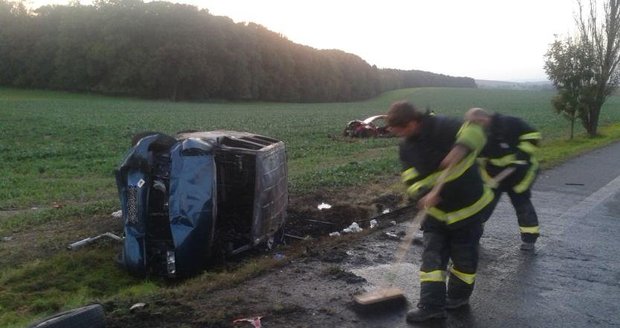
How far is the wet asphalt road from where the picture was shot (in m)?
4.81

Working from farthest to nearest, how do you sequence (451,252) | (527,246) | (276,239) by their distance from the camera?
(276,239), (527,246), (451,252)

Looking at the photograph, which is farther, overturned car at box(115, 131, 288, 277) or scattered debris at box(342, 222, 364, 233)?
scattered debris at box(342, 222, 364, 233)

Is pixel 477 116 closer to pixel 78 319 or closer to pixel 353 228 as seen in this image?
pixel 353 228

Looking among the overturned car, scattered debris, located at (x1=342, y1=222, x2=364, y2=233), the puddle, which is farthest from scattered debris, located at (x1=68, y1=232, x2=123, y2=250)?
the puddle

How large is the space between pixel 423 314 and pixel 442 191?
950mm

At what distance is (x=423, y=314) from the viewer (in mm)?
4629

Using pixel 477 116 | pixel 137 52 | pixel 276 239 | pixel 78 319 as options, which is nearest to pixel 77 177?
pixel 276 239

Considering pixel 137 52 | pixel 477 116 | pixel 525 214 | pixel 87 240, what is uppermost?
pixel 137 52

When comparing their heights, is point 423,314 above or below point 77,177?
above

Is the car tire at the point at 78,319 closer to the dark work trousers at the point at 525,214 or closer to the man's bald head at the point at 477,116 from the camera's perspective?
the man's bald head at the point at 477,116

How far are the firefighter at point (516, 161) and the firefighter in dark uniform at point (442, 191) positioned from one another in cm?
200

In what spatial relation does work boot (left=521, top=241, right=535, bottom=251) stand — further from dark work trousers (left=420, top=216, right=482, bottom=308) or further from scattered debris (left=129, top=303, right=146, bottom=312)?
scattered debris (left=129, top=303, right=146, bottom=312)

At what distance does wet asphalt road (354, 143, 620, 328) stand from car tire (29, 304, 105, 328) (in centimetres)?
192

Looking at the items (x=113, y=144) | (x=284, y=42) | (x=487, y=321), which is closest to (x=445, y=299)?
(x=487, y=321)
